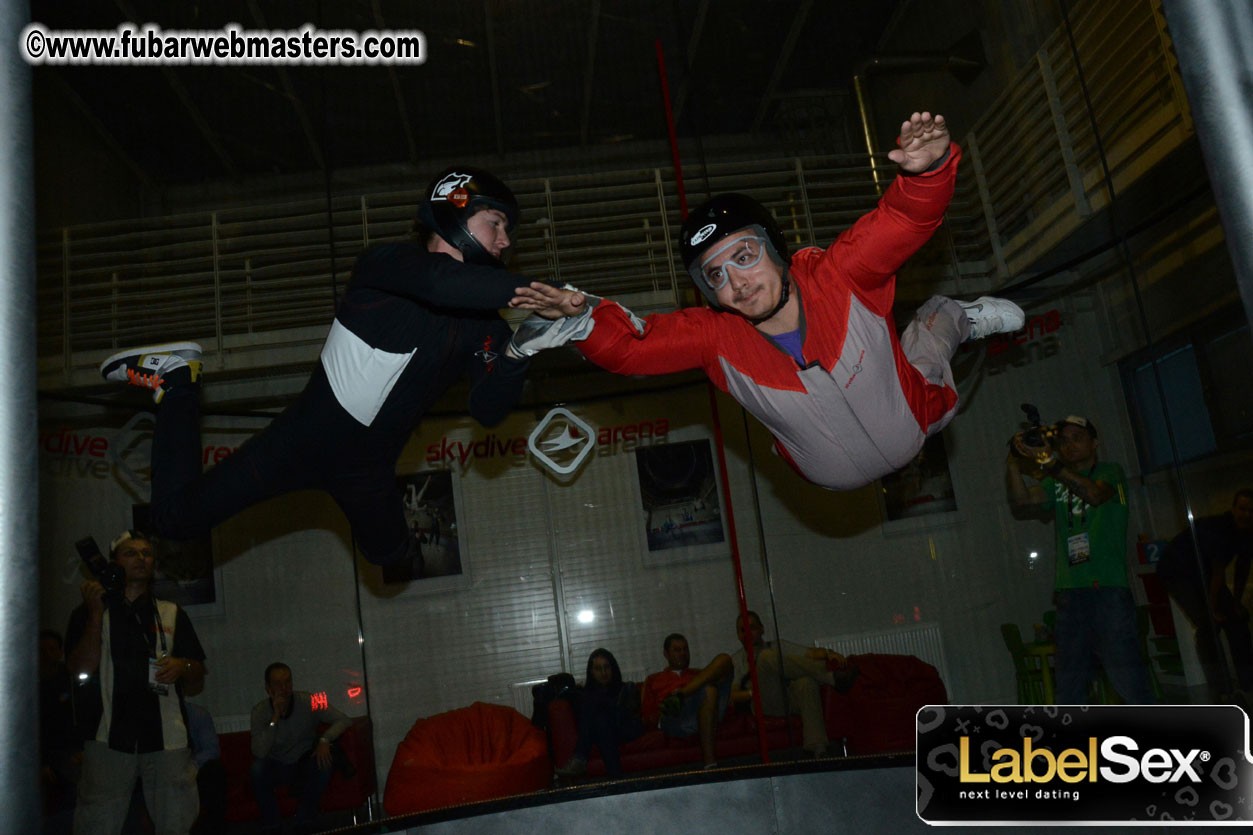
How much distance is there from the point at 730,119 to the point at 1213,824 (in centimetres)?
358

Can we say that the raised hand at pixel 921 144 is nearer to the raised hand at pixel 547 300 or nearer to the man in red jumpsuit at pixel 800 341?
the man in red jumpsuit at pixel 800 341

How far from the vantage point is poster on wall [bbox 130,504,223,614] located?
364 centimetres

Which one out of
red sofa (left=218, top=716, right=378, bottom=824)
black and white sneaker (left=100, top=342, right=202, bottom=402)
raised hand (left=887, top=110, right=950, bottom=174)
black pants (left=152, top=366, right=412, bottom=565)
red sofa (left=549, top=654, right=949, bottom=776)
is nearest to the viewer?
raised hand (left=887, top=110, right=950, bottom=174)

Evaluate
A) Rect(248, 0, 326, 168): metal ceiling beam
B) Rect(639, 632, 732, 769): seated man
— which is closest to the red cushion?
Rect(639, 632, 732, 769): seated man

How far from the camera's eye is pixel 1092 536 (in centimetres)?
379

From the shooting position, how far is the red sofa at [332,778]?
3457 millimetres

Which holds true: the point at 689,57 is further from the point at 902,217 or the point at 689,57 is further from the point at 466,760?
the point at 466,760

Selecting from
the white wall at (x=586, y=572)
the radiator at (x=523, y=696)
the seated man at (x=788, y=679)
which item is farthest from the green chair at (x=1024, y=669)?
the radiator at (x=523, y=696)

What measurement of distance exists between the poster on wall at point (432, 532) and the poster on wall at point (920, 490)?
2029 mm

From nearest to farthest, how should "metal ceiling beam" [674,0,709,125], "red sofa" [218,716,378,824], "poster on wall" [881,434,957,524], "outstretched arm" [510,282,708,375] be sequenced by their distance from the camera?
1. "outstretched arm" [510,282,708,375]
2. "red sofa" [218,716,378,824]
3. "poster on wall" [881,434,957,524]
4. "metal ceiling beam" [674,0,709,125]

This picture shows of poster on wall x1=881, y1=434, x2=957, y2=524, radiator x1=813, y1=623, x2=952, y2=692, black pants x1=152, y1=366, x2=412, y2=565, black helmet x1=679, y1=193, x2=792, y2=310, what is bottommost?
radiator x1=813, y1=623, x2=952, y2=692

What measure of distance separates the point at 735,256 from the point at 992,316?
3.64 ft

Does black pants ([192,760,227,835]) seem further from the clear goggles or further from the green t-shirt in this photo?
the green t-shirt

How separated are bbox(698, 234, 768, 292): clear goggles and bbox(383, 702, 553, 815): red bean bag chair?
2.15 meters
